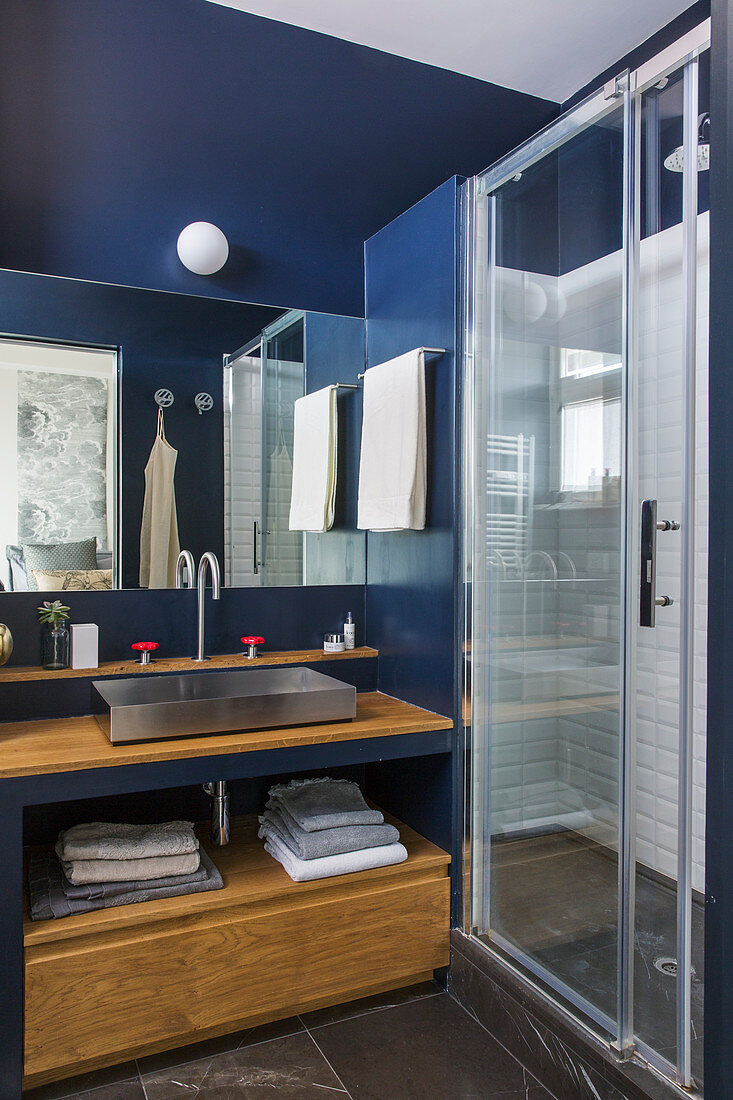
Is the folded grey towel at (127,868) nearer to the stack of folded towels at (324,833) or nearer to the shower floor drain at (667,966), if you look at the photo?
the stack of folded towels at (324,833)

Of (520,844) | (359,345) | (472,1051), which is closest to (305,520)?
(359,345)

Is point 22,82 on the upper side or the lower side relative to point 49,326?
upper

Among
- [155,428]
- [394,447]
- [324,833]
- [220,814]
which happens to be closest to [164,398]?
[155,428]

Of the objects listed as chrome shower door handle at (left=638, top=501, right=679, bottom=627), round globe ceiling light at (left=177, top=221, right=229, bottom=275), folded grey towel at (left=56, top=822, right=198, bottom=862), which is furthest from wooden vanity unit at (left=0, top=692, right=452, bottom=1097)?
round globe ceiling light at (left=177, top=221, right=229, bottom=275)

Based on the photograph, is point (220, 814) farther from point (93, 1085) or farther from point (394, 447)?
point (394, 447)

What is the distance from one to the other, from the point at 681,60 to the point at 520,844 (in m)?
1.77

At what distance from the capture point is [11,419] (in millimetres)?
2244

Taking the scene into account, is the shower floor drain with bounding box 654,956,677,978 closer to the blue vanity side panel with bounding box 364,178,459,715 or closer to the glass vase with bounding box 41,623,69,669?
the blue vanity side panel with bounding box 364,178,459,715

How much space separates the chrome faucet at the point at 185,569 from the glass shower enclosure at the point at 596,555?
86 cm

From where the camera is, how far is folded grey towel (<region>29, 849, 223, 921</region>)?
188 centimetres

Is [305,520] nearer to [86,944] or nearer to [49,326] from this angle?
[49,326]

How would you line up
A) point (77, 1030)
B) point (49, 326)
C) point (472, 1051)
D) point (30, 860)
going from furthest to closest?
point (49, 326) < point (30, 860) < point (472, 1051) < point (77, 1030)

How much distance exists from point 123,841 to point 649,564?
4.69 ft

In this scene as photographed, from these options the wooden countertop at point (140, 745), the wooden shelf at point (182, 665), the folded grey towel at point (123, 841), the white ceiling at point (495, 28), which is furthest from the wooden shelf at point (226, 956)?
the white ceiling at point (495, 28)
